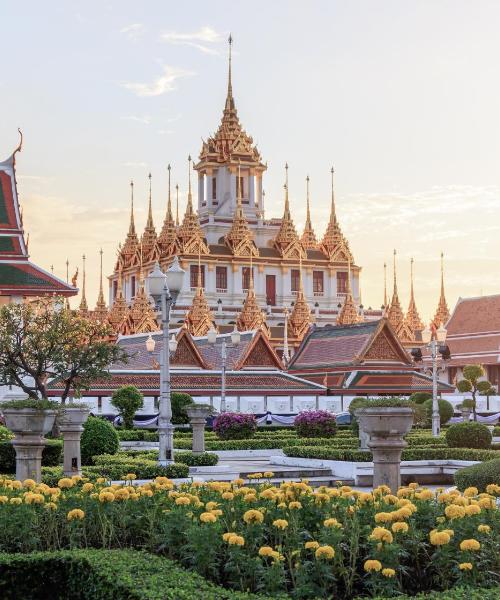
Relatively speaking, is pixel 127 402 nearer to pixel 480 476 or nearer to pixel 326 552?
pixel 480 476

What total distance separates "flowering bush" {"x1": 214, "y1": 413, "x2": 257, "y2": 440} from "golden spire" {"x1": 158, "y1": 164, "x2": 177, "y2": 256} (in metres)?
53.6

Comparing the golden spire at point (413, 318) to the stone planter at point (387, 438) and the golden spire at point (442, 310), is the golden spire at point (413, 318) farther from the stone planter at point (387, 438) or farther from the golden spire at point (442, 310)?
the stone planter at point (387, 438)

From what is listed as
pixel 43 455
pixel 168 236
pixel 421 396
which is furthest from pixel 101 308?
pixel 43 455

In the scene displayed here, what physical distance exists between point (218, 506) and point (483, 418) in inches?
1477

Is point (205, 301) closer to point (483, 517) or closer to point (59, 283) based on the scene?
point (59, 283)

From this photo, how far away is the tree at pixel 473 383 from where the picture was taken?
140 ft

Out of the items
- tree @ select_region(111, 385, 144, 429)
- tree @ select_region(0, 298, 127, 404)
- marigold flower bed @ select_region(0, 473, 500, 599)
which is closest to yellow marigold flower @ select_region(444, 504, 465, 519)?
marigold flower bed @ select_region(0, 473, 500, 599)

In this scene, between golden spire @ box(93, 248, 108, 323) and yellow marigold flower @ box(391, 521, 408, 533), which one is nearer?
yellow marigold flower @ box(391, 521, 408, 533)

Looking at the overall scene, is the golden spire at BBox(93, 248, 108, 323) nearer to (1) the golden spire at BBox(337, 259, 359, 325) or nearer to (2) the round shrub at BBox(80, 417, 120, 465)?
(1) the golden spire at BBox(337, 259, 359, 325)

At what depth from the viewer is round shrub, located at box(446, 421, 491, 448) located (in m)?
24.9

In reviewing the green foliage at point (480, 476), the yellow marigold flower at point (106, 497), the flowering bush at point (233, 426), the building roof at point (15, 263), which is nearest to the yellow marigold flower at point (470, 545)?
the yellow marigold flower at point (106, 497)

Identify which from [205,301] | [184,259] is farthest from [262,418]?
[184,259]

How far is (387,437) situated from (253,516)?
15.1ft

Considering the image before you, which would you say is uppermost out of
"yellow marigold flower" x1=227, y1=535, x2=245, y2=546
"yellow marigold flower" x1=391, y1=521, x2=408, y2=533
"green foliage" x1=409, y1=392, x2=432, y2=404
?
"green foliage" x1=409, y1=392, x2=432, y2=404
